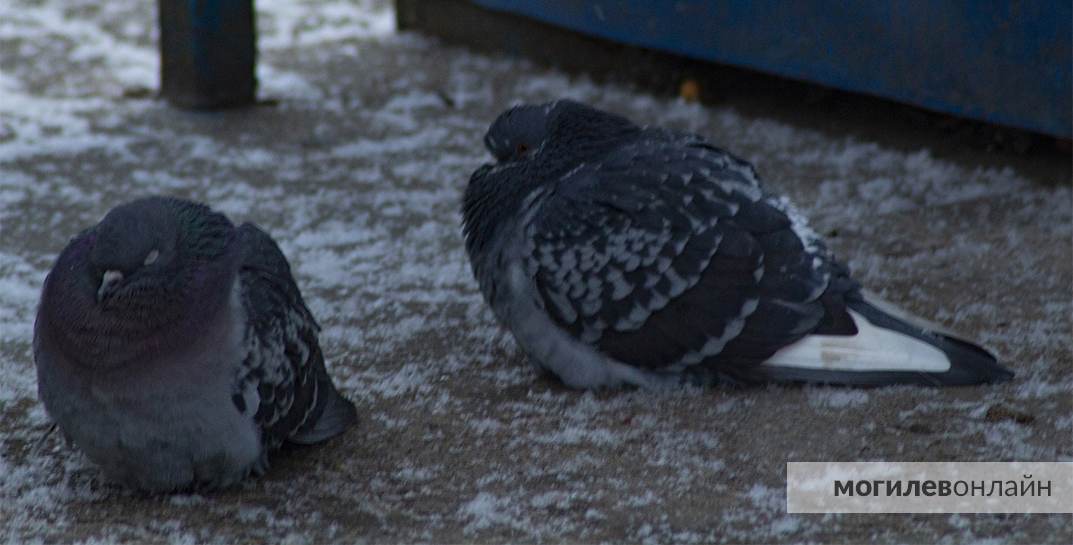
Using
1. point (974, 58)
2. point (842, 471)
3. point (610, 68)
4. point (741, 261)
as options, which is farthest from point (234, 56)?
point (842, 471)

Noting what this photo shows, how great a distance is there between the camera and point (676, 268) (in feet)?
10.9

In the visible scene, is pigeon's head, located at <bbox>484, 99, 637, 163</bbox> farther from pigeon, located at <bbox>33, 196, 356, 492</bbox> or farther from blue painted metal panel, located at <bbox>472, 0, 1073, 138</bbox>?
blue painted metal panel, located at <bbox>472, 0, 1073, 138</bbox>

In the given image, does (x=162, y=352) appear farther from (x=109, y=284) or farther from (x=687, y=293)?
(x=687, y=293)

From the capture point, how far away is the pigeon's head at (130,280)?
2.73m

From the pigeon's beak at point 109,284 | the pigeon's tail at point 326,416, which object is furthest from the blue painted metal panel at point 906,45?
the pigeon's beak at point 109,284

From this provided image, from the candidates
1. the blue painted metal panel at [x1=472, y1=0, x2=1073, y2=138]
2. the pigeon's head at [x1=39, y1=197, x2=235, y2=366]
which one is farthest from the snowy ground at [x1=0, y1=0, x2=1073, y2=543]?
the pigeon's head at [x1=39, y1=197, x2=235, y2=366]

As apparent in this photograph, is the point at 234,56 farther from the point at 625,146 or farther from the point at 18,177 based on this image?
the point at 625,146

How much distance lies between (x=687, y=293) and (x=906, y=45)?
7.66ft

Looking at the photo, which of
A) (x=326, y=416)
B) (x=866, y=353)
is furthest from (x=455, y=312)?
(x=866, y=353)

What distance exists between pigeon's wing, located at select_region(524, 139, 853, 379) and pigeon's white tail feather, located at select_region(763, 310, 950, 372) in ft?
0.13

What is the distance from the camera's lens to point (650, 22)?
6.20m

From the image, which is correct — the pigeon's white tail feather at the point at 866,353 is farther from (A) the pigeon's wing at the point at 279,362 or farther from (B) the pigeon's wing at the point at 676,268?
(A) the pigeon's wing at the point at 279,362

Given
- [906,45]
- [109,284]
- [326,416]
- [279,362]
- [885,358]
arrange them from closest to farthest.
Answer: [109,284]
[279,362]
[326,416]
[885,358]
[906,45]

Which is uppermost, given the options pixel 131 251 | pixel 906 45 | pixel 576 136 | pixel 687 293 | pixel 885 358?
pixel 906 45
